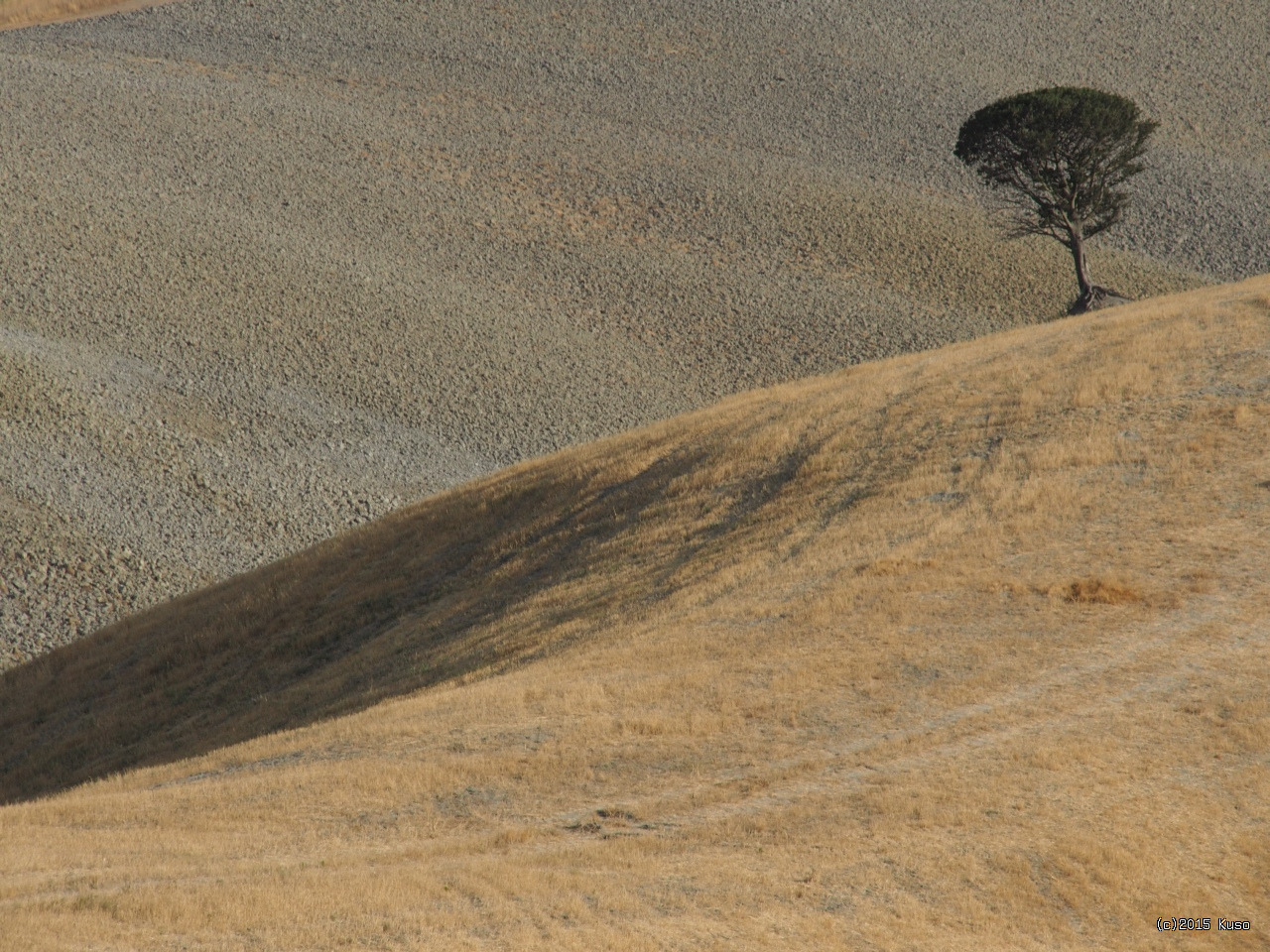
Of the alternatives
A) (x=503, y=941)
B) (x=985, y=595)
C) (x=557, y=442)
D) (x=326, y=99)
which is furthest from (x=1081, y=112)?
(x=503, y=941)

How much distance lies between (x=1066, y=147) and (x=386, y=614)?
35263 mm

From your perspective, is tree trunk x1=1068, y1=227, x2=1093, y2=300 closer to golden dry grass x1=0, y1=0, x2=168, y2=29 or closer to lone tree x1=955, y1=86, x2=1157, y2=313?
lone tree x1=955, y1=86, x2=1157, y2=313

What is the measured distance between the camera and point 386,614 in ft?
98.5

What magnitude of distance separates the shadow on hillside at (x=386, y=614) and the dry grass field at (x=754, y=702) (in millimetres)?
132

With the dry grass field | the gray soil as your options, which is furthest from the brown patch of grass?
the gray soil

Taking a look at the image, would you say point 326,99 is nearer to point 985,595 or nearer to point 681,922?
point 985,595

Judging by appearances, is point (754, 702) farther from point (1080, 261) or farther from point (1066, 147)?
point (1080, 261)

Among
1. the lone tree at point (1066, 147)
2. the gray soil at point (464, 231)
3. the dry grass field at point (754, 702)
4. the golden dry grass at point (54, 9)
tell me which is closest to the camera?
the dry grass field at point (754, 702)

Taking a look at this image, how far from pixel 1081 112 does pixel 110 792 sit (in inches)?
1713

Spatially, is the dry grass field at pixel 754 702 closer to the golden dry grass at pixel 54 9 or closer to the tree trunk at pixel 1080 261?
the tree trunk at pixel 1080 261

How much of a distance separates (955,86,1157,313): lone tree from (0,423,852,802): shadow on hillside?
86.7ft

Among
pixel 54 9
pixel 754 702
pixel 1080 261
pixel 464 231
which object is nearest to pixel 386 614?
pixel 754 702

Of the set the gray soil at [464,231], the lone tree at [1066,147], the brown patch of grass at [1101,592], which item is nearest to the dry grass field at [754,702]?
the brown patch of grass at [1101,592]

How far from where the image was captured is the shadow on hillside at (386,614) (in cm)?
2559
